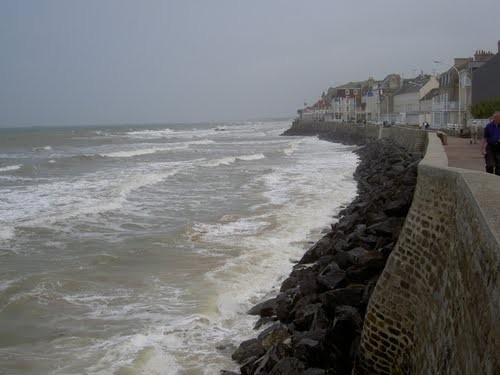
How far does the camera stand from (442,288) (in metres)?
4.20

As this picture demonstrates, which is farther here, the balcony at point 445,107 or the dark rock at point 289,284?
the balcony at point 445,107

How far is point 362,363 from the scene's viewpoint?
5113 mm

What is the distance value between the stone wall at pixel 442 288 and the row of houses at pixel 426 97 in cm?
2357


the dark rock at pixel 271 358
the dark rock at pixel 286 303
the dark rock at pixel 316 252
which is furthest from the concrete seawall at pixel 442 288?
the dark rock at pixel 316 252

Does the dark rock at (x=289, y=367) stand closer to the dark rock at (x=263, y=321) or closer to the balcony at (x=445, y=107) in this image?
the dark rock at (x=263, y=321)

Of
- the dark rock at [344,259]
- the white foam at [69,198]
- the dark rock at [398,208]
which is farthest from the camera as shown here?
the white foam at [69,198]

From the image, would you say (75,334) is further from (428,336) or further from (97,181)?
(97,181)

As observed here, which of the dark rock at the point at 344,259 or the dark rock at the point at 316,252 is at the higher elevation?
the dark rock at the point at 344,259

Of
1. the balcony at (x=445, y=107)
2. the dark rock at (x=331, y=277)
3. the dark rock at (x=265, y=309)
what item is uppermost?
the balcony at (x=445, y=107)

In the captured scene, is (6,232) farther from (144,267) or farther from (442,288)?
(442,288)

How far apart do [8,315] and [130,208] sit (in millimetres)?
8514

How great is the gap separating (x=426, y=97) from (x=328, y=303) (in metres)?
46.5

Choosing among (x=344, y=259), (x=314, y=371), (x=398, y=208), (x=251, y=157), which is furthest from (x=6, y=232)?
(x=251, y=157)

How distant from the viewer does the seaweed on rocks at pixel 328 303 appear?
5344mm
